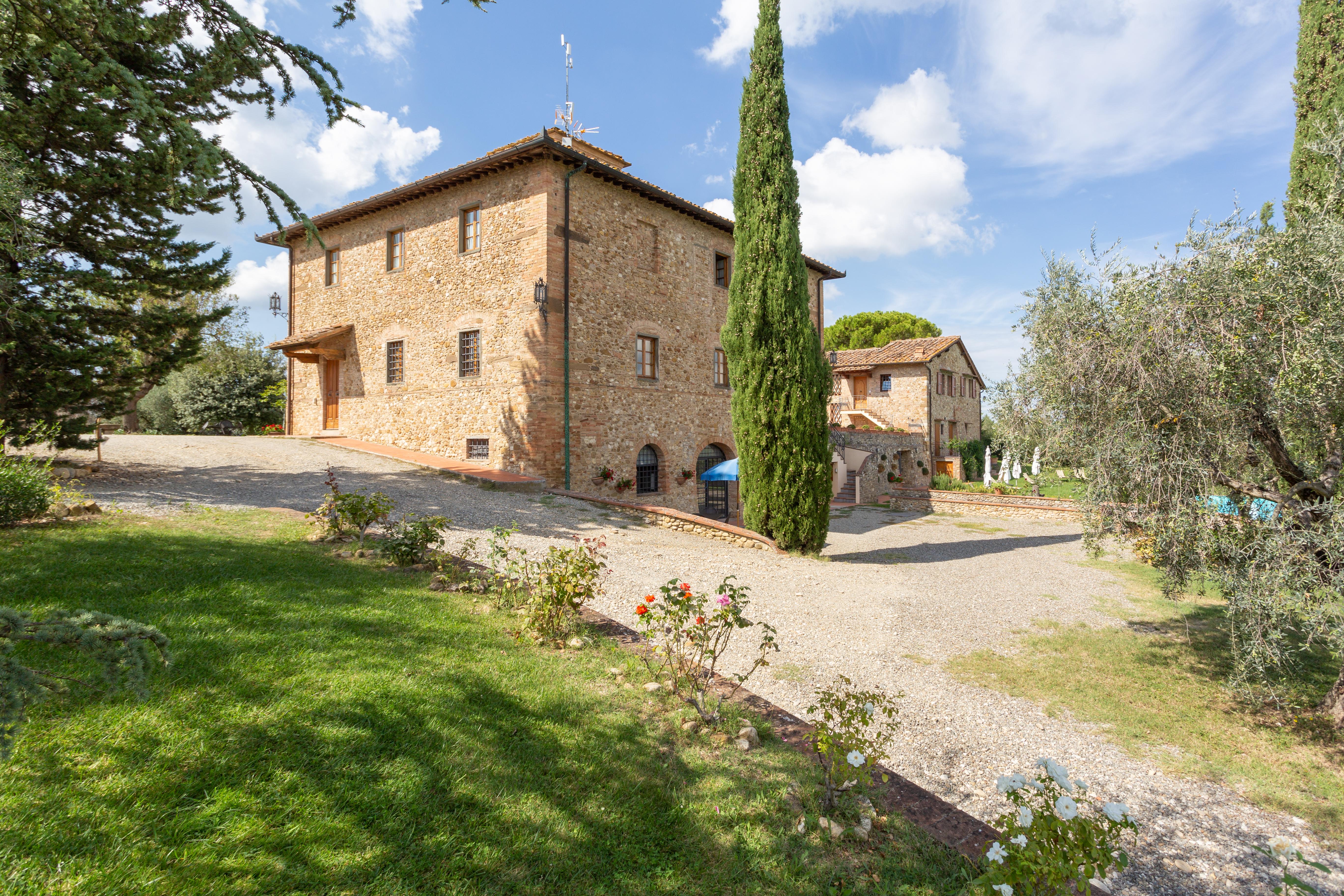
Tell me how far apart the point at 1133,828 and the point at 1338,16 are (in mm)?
10678

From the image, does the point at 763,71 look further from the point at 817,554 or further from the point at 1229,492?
the point at 1229,492

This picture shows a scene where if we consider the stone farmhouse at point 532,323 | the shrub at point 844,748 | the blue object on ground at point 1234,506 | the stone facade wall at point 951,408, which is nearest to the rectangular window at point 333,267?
the stone farmhouse at point 532,323

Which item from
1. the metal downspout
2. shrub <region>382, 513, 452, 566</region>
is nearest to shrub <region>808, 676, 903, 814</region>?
shrub <region>382, 513, 452, 566</region>

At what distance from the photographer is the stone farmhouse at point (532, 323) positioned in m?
14.4

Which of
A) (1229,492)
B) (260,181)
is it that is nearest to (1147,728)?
(1229,492)

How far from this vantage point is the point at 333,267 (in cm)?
1922

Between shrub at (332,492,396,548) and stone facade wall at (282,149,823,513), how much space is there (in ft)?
20.7

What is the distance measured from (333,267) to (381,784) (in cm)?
2011

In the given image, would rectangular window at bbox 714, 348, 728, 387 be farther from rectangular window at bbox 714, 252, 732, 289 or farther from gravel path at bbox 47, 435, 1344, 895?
gravel path at bbox 47, 435, 1344, 895

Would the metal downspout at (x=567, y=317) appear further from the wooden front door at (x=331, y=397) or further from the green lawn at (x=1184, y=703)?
the green lawn at (x=1184, y=703)

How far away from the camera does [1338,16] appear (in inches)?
294

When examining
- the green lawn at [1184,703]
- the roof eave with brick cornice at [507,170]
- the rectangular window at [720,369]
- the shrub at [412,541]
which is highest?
the roof eave with brick cornice at [507,170]

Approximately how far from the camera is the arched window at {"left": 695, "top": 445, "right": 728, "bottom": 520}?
737 inches

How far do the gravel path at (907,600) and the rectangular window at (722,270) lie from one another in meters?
8.69
